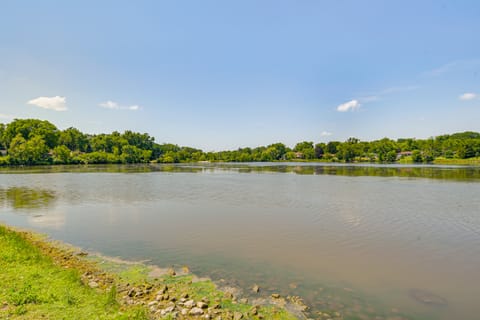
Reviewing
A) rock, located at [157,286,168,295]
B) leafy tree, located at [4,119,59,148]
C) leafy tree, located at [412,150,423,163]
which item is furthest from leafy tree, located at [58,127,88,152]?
leafy tree, located at [412,150,423,163]

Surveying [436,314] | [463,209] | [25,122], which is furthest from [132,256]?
[25,122]

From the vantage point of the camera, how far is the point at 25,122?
137 meters

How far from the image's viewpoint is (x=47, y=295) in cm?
662

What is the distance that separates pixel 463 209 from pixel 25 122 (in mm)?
172398

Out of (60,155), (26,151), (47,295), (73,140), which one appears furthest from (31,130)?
(47,295)

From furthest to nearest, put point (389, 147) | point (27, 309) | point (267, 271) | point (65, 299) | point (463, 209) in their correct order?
point (389, 147) → point (463, 209) → point (267, 271) → point (65, 299) → point (27, 309)

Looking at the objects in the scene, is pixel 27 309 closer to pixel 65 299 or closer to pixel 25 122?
pixel 65 299

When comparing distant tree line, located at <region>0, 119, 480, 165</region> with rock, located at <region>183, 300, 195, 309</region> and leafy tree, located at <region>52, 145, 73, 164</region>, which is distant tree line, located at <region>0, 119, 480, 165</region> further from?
rock, located at <region>183, 300, 195, 309</region>

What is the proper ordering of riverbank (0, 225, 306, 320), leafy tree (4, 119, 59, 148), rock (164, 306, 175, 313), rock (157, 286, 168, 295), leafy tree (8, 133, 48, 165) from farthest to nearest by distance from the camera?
leafy tree (4, 119, 59, 148) < leafy tree (8, 133, 48, 165) < rock (157, 286, 168, 295) < rock (164, 306, 175, 313) < riverbank (0, 225, 306, 320)

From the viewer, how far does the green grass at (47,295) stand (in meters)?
5.87

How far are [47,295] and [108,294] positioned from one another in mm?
1380

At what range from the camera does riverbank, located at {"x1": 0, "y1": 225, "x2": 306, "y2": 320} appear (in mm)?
6150

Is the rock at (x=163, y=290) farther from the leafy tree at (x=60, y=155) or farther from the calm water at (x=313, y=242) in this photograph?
the leafy tree at (x=60, y=155)

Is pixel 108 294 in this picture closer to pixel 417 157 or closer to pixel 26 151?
pixel 26 151
